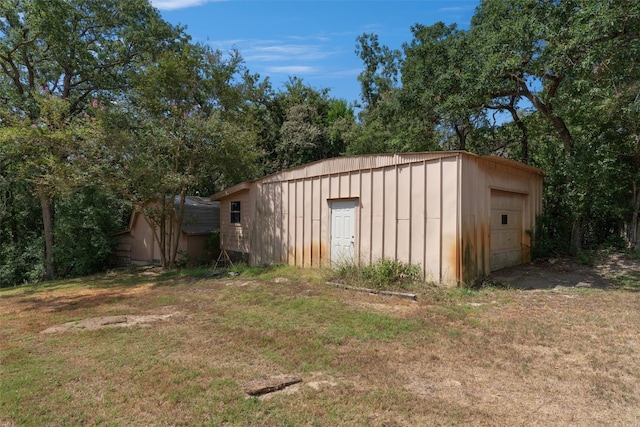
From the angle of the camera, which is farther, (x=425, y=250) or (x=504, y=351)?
(x=425, y=250)

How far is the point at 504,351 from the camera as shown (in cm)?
423

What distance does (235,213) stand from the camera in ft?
42.0

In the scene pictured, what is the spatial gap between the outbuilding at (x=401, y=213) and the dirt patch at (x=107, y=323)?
14.8 feet

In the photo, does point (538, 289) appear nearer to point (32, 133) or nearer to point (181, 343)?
point (181, 343)

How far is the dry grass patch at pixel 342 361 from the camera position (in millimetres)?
2963

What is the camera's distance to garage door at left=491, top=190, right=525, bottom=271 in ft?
29.0

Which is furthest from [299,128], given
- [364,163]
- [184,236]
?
[364,163]

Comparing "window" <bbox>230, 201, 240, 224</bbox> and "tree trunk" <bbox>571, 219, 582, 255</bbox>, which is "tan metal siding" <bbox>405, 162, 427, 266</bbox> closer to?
"tree trunk" <bbox>571, 219, 582, 255</bbox>

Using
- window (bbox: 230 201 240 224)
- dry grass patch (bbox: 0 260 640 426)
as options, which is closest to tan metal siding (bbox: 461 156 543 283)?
dry grass patch (bbox: 0 260 640 426)

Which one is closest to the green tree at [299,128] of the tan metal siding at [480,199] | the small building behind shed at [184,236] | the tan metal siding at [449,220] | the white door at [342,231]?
the small building behind shed at [184,236]

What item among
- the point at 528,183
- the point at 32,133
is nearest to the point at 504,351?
the point at 528,183

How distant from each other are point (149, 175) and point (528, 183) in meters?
10.6

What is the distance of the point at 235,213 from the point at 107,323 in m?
7.22

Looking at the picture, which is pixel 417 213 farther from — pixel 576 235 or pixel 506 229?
pixel 576 235
